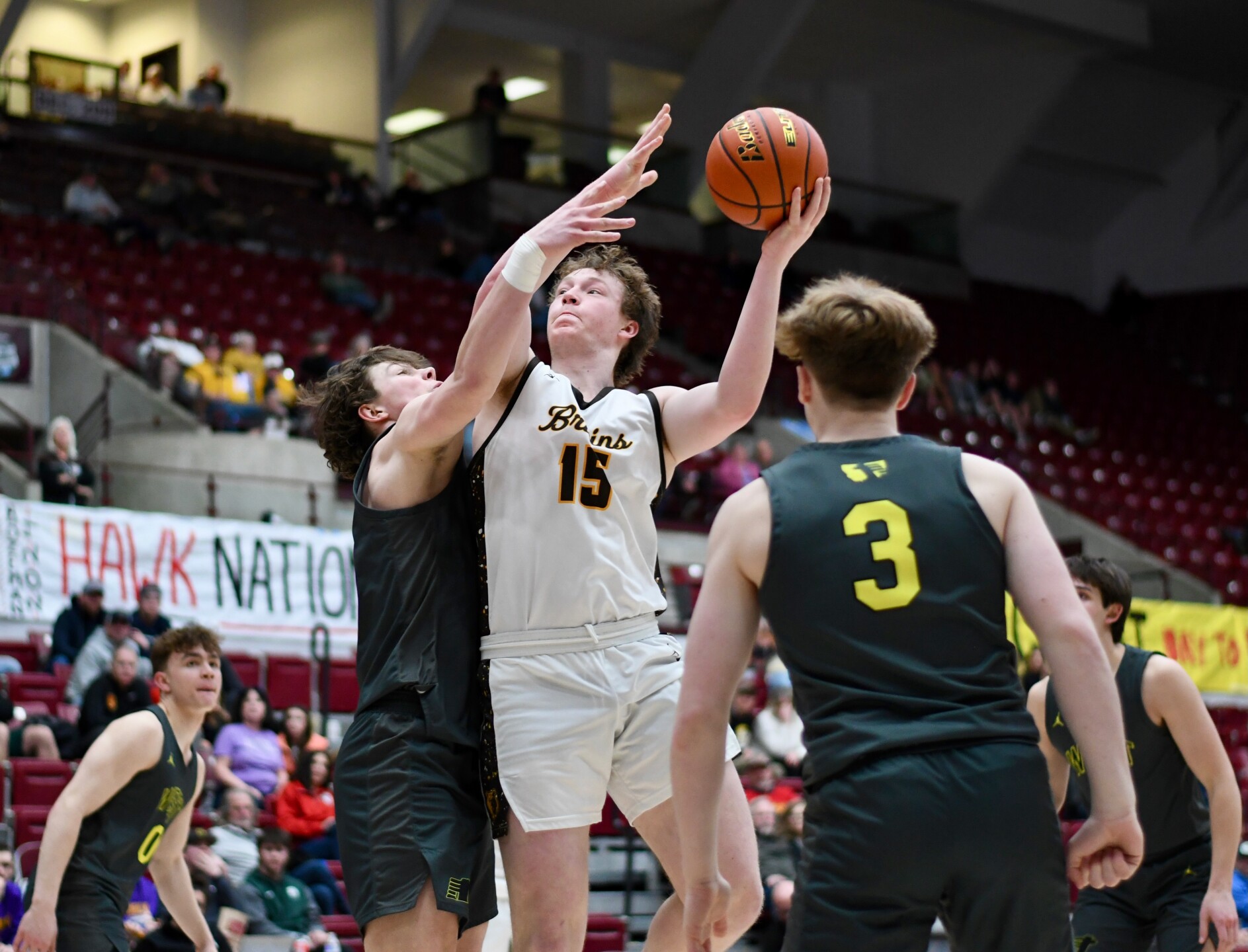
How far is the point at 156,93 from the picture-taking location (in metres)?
21.8

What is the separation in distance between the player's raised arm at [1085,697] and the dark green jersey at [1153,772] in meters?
2.24

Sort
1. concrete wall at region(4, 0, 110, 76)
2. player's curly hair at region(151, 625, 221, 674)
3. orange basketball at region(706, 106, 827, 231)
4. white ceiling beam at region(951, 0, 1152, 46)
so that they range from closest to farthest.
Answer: orange basketball at region(706, 106, 827, 231)
player's curly hair at region(151, 625, 221, 674)
white ceiling beam at region(951, 0, 1152, 46)
concrete wall at region(4, 0, 110, 76)

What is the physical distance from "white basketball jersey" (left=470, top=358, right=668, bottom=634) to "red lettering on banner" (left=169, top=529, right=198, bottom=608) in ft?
25.2

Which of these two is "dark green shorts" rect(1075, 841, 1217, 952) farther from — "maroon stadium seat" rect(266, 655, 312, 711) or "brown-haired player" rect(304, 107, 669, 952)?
"maroon stadium seat" rect(266, 655, 312, 711)

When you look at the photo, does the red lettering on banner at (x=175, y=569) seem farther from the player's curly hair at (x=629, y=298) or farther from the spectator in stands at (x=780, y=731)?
the player's curly hair at (x=629, y=298)

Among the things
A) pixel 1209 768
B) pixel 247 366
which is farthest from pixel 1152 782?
pixel 247 366

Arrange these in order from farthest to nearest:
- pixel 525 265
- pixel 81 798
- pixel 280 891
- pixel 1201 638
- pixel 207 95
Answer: pixel 207 95 → pixel 1201 638 → pixel 280 891 → pixel 81 798 → pixel 525 265

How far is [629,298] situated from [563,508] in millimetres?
753

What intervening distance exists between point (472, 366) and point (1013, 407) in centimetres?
1909

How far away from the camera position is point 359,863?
398 cm

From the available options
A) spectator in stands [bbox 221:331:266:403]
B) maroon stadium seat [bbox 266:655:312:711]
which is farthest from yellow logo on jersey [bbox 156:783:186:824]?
spectator in stands [bbox 221:331:266:403]

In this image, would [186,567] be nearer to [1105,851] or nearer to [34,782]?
[34,782]

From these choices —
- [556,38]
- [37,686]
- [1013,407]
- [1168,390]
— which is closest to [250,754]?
[37,686]

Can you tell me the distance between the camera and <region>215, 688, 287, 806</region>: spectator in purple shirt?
927 cm
